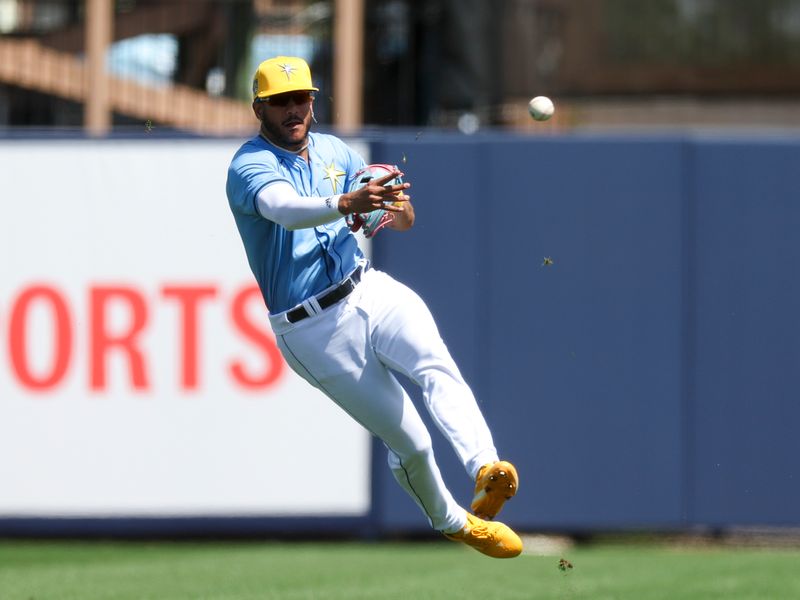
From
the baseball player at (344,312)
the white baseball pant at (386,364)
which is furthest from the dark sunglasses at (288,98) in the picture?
the white baseball pant at (386,364)

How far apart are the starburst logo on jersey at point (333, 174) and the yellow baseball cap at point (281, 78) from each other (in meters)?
0.42

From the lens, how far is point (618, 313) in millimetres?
9891

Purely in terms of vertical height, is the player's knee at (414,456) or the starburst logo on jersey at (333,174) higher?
the starburst logo on jersey at (333,174)

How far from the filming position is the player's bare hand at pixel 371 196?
561 cm

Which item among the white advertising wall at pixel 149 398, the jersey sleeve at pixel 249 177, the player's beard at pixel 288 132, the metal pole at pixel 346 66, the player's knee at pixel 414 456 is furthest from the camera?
the metal pole at pixel 346 66

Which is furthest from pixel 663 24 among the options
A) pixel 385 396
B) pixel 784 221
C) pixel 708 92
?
pixel 385 396

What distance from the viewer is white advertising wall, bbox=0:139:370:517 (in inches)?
393

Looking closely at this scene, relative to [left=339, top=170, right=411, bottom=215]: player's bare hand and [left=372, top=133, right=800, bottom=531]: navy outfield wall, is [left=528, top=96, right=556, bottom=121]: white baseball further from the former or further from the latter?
[left=372, top=133, right=800, bottom=531]: navy outfield wall

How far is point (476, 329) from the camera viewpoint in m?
9.96

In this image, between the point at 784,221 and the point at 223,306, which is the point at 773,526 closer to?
the point at 784,221

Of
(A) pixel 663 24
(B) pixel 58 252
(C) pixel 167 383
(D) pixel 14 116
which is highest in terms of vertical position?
(A) pixel 663 24

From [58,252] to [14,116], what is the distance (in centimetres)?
273

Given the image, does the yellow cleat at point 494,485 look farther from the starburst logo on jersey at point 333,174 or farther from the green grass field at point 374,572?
the green grass field at point 374,572

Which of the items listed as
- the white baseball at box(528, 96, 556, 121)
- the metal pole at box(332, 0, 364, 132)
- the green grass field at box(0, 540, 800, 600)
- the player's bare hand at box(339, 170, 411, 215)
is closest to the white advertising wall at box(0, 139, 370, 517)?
the green grass field at box(0, 540, 800, 600)
